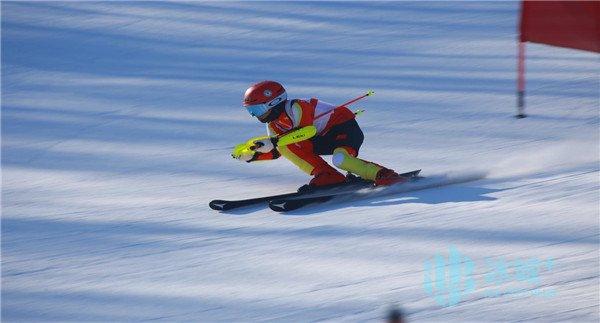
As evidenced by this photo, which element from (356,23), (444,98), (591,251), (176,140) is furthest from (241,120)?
(591,251)

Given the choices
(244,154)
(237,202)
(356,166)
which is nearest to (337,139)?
(356,166)

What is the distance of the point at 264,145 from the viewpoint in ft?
21.1

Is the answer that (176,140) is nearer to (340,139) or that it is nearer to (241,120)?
(241,120)

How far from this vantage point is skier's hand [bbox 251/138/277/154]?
643cm

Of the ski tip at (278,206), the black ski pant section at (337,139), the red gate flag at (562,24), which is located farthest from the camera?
the red gate flag at (562,24)

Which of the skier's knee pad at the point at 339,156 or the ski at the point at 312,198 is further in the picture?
the skier's knee pad at the point at 339,156

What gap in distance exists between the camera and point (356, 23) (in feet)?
37.6

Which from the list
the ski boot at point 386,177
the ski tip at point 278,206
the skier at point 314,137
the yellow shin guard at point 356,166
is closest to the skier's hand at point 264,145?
the skier at point 314,137

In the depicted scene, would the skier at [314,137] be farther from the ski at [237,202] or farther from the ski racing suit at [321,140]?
the ski at [237,202]

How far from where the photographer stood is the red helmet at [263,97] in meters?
6.42

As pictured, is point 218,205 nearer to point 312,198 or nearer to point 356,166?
point 312,198

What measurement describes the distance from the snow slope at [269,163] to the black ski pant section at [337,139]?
445 mm

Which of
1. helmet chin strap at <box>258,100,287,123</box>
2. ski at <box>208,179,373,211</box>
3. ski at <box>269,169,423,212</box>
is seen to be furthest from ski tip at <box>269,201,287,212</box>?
helmet chin strap at <box>258,100,287,123</box>

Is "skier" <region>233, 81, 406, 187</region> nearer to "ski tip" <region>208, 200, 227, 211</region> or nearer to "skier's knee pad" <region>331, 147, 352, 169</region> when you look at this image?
"skier's knee pad" <region>331, 147, 352, 169</region>
